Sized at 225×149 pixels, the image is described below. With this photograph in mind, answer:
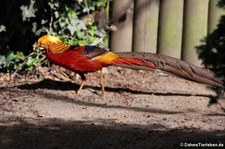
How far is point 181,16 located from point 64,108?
2.95m

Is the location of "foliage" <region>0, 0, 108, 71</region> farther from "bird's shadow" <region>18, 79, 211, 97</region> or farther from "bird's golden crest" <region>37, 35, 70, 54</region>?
"bird's golden crest" <region>37, 35, 70, 54</region>

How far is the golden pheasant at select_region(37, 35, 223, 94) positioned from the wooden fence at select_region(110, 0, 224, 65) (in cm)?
112

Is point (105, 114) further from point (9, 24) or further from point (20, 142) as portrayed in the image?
point (9, 24)

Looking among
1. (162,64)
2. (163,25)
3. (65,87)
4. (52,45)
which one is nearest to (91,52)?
(52,45)

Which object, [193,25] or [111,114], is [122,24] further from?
[111,114]

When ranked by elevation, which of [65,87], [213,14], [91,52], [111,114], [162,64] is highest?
[213,14]

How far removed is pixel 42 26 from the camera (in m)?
8.30

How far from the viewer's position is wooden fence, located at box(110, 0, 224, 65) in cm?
855

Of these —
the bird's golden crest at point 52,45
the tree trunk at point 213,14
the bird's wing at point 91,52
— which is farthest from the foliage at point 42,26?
the tree trunk at point 213,14

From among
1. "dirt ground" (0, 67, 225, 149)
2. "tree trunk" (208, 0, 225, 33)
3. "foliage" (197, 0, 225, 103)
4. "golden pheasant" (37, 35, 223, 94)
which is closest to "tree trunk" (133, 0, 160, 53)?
"dirt ground" (0, 67, 225, 149)

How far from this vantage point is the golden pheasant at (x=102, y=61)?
7145 millimetres

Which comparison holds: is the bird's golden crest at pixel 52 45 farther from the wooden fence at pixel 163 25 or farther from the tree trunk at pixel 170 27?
the tree trunk at pixel 170 27

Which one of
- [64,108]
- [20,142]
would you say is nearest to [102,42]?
[64,108]

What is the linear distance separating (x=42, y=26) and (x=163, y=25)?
1.89 meters
